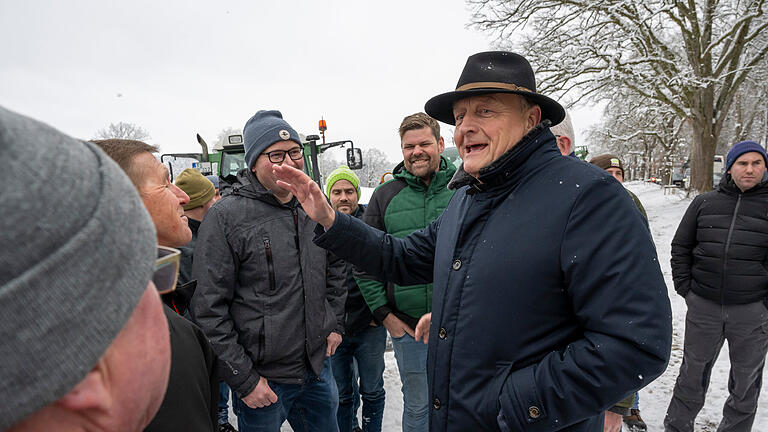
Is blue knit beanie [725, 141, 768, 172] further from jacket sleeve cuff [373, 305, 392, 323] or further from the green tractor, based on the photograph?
the green tractor

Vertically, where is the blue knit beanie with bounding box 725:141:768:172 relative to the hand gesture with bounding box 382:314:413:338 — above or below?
above

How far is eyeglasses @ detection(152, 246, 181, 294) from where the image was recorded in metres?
0.76

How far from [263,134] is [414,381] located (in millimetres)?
2122

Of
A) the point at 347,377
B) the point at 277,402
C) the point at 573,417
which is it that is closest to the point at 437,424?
the point at 573,417

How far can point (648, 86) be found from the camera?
12953 mm

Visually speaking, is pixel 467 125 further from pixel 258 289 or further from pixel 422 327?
pixel 258 289

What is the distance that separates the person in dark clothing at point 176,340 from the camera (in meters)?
1.18

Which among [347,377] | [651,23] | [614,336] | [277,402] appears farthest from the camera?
[651,23]

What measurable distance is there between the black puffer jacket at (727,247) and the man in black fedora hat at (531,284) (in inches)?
106

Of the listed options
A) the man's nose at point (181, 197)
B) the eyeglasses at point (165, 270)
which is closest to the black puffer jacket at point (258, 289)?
the man's nose at point (181, 197)

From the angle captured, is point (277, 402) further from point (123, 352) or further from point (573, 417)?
point (123, 352)

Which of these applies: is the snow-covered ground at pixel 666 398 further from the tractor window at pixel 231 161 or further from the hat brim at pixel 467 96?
the tractor window at pixel 231 161

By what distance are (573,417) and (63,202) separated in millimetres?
1505

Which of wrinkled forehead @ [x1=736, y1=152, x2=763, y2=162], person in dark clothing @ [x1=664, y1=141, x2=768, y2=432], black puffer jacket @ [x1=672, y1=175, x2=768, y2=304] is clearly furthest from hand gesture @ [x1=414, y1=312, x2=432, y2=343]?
wrinkled forehead @ [x1=736, y1=152, x2=763, y2=162]
